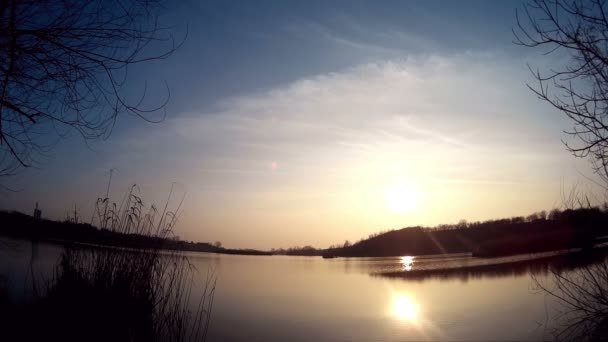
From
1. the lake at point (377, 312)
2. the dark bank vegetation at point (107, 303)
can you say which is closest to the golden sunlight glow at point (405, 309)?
the lake at point (377, 312)

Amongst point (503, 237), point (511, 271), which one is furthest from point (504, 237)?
point (511, 271)

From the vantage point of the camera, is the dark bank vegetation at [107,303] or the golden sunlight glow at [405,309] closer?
the dark bank vegetation at [107,303]

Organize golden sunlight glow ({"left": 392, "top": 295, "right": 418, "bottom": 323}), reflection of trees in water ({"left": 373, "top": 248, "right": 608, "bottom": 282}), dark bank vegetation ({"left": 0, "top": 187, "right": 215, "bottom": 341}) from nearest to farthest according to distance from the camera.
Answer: dark bank vegetation ({"left": 0, "top": 187, "right": 215, "bottom": 341}), golden sunlight glow ({"left": 392, "top": 295, "right": 418, "bottom": 323}), reflection of trees in water ({"left": 373, "top": 248, "right": 608, "bottom": 282})

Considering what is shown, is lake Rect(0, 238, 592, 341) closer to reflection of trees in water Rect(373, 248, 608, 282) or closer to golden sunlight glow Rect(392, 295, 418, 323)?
golden sunlight glow Rect(392, 295, 418, 323)

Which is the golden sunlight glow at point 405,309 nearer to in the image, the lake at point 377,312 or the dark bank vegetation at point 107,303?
the lake at point 377,312

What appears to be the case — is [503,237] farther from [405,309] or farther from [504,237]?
[405,309]

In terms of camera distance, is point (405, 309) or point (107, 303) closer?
point (107, 303)

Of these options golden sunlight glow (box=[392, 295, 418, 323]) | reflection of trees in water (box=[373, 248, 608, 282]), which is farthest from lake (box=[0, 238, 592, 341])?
reflection of trees in water (box=[373, 248, 608, 282])

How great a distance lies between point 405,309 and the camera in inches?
363

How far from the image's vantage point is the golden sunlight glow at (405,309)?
820 centimetres

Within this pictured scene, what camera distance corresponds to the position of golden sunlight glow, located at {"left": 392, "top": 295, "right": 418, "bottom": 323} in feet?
26.9

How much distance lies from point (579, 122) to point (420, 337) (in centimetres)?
427

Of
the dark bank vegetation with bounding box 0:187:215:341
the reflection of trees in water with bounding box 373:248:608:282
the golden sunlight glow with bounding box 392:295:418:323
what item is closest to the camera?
the dark bank vegetation with bounding box 0:187:215:341

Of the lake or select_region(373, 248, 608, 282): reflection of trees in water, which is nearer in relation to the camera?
the lake
